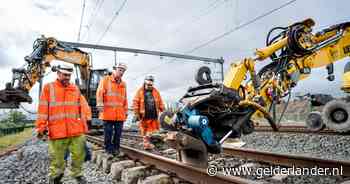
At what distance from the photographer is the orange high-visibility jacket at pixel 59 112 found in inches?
150

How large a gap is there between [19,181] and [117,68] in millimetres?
2561

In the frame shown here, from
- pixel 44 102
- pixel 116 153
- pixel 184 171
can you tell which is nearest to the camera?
pixel 184 171

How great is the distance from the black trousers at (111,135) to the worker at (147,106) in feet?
2.24

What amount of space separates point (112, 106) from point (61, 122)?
1589mm

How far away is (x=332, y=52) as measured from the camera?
18.2 feet

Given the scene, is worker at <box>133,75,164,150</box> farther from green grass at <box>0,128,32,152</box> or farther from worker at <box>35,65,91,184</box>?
green grass at <box>0,128,32,152</box>

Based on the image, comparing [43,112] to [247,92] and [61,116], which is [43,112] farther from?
[247,92]

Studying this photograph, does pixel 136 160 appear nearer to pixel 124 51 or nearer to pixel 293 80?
pixel 293 80

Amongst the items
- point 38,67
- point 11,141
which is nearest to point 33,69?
point 38,67

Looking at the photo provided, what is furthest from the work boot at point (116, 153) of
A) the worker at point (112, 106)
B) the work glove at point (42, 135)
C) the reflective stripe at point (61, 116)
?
the work glove at point (42, 135)

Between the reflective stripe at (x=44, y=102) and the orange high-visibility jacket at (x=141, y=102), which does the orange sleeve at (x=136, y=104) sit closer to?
the orange high-visibility jacket at (x=141, y=102)

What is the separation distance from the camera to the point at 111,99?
546cm

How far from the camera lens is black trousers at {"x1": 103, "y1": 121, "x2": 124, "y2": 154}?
213 inches

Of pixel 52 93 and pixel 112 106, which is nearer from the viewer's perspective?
pixel 52 93
